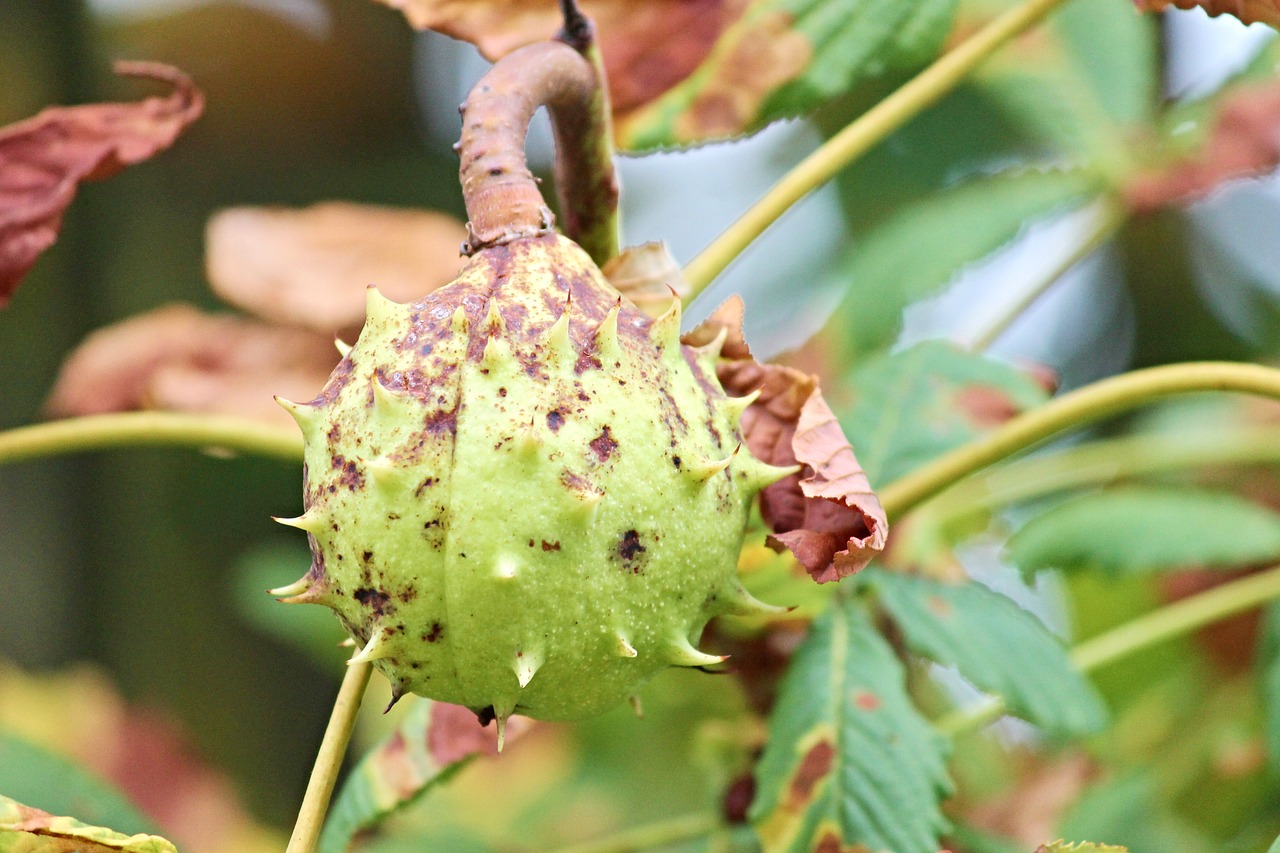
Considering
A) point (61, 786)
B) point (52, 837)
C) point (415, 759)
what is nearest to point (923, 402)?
point (415, 759)

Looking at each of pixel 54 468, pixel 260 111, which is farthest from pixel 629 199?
pixel 54 468

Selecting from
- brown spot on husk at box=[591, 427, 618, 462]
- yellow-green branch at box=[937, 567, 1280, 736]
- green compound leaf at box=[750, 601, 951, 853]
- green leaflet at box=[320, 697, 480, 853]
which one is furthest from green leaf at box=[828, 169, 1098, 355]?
brown spot on husk at box=[591, 427, 618, 462]

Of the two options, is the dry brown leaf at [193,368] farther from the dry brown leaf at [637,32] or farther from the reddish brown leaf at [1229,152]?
the reddish brown leaf at [1229,152]

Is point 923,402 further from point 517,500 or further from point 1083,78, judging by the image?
point 1083,78

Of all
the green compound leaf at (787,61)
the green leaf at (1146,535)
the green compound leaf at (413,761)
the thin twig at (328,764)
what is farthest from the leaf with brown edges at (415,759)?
the green leaf at (1146,535)

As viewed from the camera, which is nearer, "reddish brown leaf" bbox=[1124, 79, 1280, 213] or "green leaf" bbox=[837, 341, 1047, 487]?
"green leaf" bbox=[837, 341, 1047, 487]

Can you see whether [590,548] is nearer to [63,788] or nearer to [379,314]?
[379,314]

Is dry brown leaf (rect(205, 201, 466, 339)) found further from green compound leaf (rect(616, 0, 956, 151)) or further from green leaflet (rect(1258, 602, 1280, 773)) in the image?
green leaflet (rect(1258, 602, 1280, 773))

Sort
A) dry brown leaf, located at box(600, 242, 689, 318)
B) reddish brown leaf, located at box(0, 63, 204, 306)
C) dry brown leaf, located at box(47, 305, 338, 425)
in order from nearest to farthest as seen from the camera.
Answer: dry brown leaf, located at box(600, 242, 689, 318), reddish brown leaf, located at box(0, 63, 204, 306), dry brown leaf, located at box(47, 305, 338, 425)
